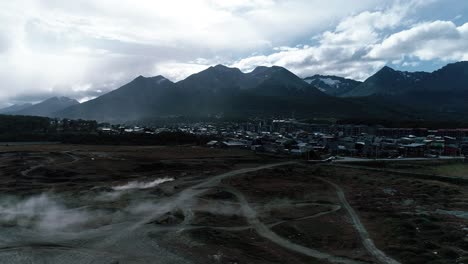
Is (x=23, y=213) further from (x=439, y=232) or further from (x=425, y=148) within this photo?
(x=425, y=148)

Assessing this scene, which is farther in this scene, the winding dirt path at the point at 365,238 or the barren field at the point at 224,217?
the barren field at the point at 224,217

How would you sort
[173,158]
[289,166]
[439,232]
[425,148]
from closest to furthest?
1. [439,232]
2. [289,166]
3. [173,158]
4. [425,148]

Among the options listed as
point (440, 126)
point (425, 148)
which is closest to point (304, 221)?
point (425, 148)

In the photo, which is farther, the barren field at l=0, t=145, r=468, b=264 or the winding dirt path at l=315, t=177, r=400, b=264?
the barren field at l=0, t=145, r=468, b=264

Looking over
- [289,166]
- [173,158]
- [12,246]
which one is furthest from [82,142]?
[12,246]

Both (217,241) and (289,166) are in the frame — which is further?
(289,166)

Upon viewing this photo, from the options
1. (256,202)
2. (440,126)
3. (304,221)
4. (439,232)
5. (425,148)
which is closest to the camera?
(439,232)

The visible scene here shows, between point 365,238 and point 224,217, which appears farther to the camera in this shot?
point 224,217
